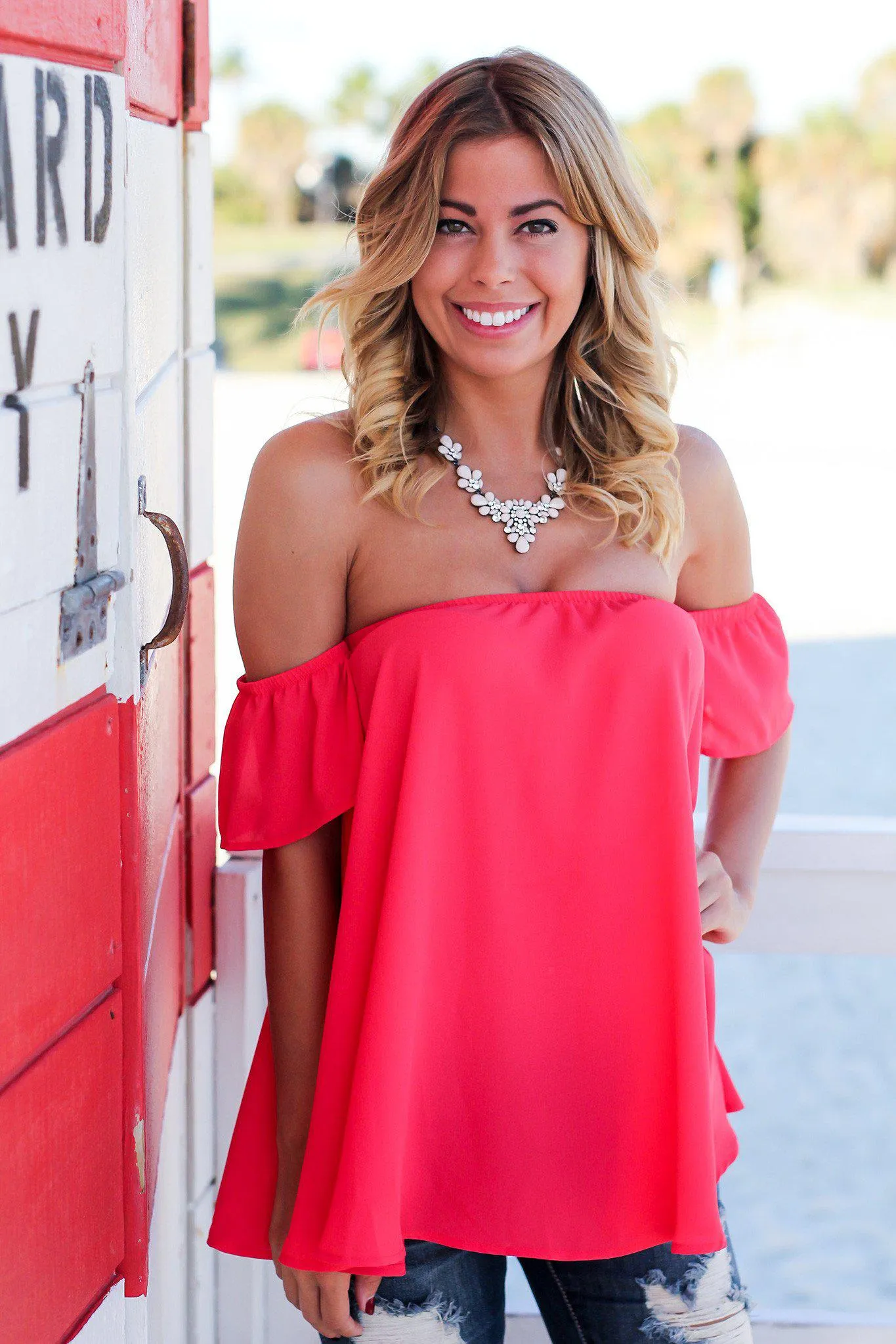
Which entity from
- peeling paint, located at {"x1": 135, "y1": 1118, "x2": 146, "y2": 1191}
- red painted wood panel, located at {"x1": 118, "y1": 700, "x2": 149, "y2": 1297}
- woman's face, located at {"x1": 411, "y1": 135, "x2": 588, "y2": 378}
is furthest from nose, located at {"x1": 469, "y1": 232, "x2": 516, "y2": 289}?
peeling paint, located at {"x1": 135, "y1": 1118, "x2": 146, "y2": 1191}

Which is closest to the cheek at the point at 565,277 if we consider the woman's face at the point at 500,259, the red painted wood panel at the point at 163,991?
the woman's face at the point at 500,259

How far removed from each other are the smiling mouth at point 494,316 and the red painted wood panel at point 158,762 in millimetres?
478

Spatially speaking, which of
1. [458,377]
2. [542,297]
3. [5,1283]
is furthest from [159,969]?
[542,297]

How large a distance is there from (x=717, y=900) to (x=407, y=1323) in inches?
22.7

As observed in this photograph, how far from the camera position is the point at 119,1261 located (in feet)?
4.02

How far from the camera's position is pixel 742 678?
1693mm

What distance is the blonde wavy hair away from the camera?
1429 mm

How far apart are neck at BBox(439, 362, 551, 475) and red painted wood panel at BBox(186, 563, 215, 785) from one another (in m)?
0.47

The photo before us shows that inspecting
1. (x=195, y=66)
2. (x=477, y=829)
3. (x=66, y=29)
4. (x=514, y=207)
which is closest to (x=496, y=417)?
(x=514, y=207)

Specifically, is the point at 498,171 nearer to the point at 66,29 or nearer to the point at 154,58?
the point at 154,58

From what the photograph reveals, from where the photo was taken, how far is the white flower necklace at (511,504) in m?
1.49

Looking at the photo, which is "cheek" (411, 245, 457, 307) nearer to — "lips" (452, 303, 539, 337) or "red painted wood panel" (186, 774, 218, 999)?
"lips" (452, 303, 539, 337)

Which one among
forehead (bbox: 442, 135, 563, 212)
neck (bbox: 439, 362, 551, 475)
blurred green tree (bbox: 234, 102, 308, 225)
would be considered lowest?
neck (bbox: 439, 362, 551, 475)

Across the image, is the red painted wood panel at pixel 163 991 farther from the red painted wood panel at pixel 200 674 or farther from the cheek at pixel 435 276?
the cheek at pixel 435 276
